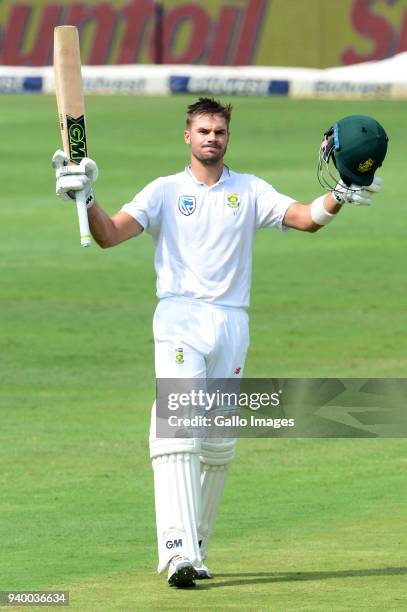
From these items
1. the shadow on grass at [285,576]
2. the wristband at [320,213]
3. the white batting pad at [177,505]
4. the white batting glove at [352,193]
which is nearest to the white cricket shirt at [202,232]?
the wristband at [320,213]

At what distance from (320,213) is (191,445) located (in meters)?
1.23

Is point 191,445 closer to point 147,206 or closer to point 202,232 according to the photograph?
point 202,232

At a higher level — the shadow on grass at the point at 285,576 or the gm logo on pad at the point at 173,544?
the gm logo on pad at the point at 173,544

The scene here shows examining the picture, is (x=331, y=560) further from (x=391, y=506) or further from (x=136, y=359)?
(x=136, y=359)

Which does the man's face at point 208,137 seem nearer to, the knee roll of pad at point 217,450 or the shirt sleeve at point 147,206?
the shirt sleeve at point 147,206

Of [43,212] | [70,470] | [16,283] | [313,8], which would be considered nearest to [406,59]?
[313,8]

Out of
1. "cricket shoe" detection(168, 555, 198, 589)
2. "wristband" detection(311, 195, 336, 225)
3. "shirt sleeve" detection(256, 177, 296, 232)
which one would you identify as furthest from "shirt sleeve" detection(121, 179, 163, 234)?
"cricket shoe" detection(168, 555, 198, 589)

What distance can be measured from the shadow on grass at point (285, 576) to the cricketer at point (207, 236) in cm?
11

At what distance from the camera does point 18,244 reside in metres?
20.8

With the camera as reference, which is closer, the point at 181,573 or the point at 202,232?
the point at 181,573

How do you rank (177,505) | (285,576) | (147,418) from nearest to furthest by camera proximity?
1. (177,505)
2. (285,576)
3. (147,418)

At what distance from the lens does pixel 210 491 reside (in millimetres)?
7676

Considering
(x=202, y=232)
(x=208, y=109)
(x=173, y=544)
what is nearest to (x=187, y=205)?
(x=202, y=232)

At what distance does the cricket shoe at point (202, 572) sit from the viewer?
727 centimetres
